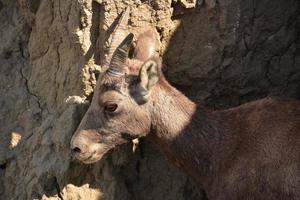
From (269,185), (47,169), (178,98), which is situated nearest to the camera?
(269,185)

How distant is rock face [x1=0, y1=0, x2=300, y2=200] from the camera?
31.1 feet

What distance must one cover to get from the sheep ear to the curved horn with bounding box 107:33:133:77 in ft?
0.83

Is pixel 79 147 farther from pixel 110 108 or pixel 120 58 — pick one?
pixel 120 58

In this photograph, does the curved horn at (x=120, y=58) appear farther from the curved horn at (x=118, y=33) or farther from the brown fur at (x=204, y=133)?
the curved horn at (x=118, y=33)

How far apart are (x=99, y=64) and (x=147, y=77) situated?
1133mm

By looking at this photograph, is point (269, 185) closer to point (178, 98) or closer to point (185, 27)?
point (178, 98)

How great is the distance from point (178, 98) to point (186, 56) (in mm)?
1148

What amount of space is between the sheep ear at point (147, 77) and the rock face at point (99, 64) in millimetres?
1040

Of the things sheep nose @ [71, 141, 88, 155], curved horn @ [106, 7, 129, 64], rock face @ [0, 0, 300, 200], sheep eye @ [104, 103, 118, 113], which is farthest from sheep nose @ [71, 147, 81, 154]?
curved horn @ [106, 7, 129, 64]

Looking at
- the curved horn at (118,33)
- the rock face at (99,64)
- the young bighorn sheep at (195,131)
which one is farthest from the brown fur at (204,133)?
the rock face at (99,64)

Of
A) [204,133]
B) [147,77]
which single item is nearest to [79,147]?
[147,77]

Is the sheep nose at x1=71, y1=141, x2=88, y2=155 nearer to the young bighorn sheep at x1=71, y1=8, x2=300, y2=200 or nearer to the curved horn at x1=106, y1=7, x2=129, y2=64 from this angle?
the young bighorn sheep at x1=71, y1=8, x2=300, y2=200

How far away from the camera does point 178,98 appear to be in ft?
29.0

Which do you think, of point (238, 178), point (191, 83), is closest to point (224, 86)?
point (191, 83)
